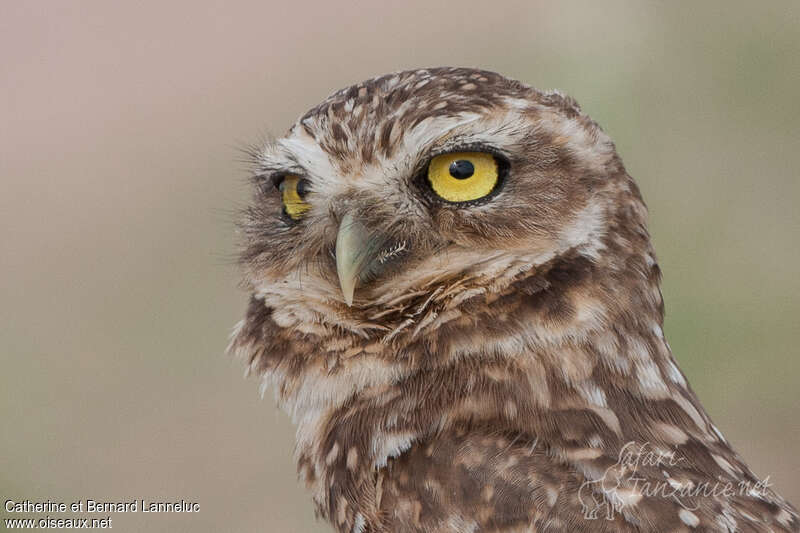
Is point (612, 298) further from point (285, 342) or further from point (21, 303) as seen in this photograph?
point (21, 303)

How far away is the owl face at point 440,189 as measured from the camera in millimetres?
1959

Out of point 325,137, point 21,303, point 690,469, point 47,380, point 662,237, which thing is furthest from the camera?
point 21,303

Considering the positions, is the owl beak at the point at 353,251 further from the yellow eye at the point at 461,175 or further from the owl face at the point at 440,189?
the yellow eye at the point at 461,175

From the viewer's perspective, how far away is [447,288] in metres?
1.98

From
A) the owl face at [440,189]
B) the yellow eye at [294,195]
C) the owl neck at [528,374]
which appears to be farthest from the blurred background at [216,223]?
the owl neck at [528,374]

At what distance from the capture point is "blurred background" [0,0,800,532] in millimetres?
4430

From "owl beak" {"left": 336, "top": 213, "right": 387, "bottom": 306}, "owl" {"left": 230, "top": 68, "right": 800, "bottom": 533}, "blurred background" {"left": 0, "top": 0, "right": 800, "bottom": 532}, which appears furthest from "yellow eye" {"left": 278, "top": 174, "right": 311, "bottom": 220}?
"blurred background" {"left": 0, "top": 0, "right": 800, "bottom": 532}

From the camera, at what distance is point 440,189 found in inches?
78.4

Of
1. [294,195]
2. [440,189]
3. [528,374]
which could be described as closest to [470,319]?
[528,374]

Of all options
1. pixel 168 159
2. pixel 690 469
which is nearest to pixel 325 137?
Result: pixel 690 469

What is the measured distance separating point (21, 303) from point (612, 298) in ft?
18.1

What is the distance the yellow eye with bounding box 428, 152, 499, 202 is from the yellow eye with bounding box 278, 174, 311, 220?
0.32m

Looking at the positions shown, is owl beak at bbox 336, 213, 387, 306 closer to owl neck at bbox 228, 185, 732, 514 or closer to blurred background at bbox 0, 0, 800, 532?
owl neck at bbox 228, 185, 732, 514

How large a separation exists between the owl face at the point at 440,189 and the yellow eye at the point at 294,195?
0.13ft
